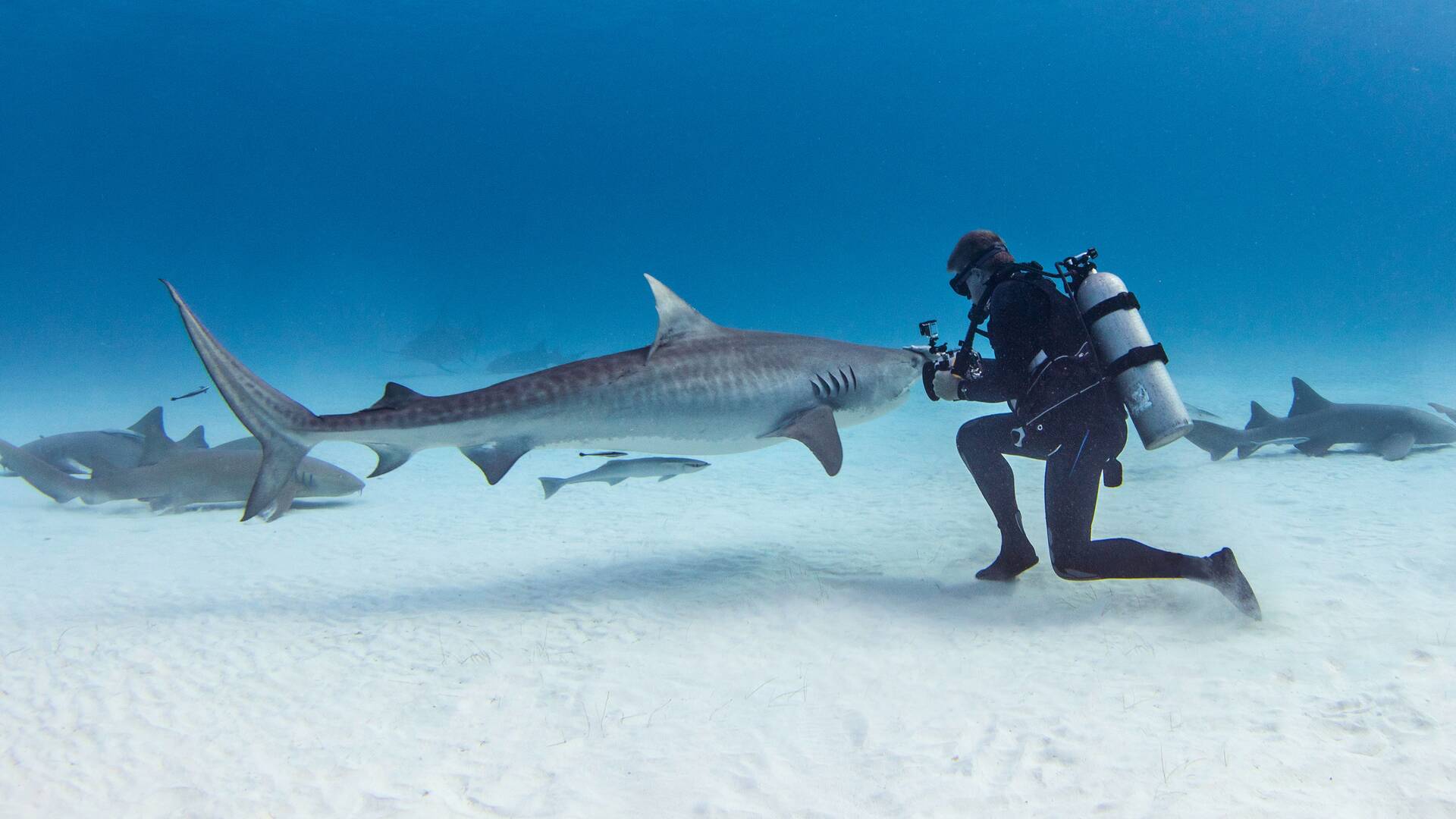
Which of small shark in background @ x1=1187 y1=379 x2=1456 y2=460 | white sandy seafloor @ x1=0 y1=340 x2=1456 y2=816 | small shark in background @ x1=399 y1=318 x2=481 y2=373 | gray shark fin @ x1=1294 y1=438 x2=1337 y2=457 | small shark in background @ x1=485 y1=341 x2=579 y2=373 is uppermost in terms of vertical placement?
small shark in background @ x1=399 y1=318 x2=481 y2=373

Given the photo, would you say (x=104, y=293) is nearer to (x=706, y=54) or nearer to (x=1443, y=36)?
(x=706, y=54)

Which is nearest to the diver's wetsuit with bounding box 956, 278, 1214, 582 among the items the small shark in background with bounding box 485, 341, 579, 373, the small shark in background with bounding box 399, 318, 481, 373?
the small shark in background with bounding box 485, 341, 579, 373

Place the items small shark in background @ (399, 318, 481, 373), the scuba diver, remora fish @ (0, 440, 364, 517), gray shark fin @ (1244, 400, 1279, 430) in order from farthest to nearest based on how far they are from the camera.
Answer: small shark in background @ (399, 318, 481, 373) → gray shark fin @ (1244, 400, 1279, 430) → remora fish @ (0, 440, 364, 517) → the scuba diver

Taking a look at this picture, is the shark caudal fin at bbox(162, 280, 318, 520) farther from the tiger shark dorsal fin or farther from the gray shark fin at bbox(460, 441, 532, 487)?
the tiger shark dorsal fin

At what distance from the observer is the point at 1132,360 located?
3977 millimetres

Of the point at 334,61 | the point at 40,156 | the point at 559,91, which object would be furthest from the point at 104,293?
the point at 559,91

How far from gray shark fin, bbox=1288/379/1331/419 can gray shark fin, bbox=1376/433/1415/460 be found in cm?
89

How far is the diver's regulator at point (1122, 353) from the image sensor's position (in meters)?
3.93

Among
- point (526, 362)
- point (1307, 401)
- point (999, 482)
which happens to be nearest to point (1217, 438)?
point (1307, 401)

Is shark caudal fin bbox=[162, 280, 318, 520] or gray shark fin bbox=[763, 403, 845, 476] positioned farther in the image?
gray shark fin bbox=[763, 403, 845, 476]

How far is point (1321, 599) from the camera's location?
4.46 metres

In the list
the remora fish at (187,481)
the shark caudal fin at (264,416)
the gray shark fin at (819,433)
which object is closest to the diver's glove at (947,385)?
the gray shark fin at (819,433)

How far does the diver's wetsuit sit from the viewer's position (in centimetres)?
413

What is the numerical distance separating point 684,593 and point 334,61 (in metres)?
116
